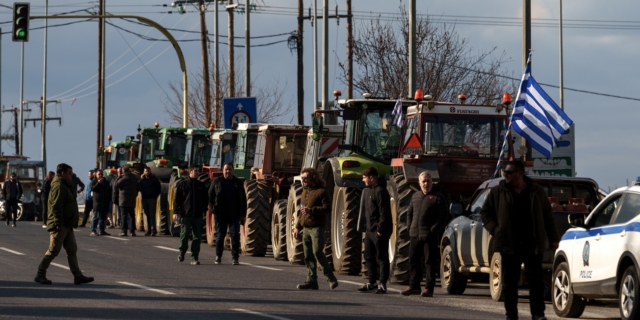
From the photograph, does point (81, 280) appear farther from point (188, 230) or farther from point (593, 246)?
point (593, 246)

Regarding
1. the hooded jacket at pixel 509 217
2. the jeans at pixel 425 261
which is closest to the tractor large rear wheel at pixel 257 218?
the jeans at pixel 425 261

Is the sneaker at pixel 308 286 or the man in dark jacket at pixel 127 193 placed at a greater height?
the man in dark jacket at pixel 127 193

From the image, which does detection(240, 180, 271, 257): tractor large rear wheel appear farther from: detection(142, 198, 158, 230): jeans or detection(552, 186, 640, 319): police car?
detection(552, 186, 640, 319): police car

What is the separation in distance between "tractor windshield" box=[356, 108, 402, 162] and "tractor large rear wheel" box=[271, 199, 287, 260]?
386 centimetres

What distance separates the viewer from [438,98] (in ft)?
144

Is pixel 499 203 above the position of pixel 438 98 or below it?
below

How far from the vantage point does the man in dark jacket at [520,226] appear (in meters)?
14.0

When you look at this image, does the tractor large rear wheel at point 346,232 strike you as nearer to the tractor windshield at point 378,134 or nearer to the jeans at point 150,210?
the tractor windshield at point 378,134

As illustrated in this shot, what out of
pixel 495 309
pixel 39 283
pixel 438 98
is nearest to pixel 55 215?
pixel 39 283

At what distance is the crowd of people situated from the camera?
13992 millimetres

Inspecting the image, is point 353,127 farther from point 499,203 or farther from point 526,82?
point 499,203

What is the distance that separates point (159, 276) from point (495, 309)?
6268 millimetres

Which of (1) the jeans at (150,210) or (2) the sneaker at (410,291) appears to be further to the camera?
(1) the jeans at (150,210)

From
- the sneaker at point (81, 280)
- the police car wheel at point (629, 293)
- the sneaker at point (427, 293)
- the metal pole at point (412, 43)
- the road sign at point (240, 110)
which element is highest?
the metal pole at point (412, 43)
